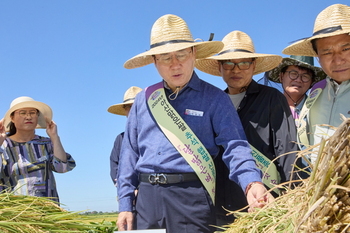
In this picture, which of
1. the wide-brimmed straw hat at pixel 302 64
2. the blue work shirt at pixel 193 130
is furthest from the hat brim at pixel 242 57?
the blue work shirt at pixel 193 130

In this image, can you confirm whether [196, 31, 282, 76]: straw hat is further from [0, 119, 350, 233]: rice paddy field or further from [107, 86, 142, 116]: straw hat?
[107, 86, 142, 116]: straw hat

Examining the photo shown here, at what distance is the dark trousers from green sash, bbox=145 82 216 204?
0.08 m

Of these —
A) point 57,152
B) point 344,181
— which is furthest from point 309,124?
point 57,152

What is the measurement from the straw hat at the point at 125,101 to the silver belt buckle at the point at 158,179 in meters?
3.70

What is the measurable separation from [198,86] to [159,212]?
0.99 metres

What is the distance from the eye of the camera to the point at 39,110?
18.7ft

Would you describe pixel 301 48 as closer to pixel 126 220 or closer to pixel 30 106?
pixel 126 220

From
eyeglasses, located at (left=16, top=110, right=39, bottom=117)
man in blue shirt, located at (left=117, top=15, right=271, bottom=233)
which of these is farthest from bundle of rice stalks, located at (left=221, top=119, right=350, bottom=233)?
eyeglasses, located at (left=16, top=110, right=39, bottom=117)

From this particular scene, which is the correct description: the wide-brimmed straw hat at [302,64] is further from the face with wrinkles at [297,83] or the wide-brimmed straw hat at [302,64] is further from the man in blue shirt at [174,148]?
the man in blue shirt at [174,148]

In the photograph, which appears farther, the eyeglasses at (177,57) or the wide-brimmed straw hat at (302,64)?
the wide-brimmed straw hat at (302,64)

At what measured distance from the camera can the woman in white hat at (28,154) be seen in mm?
5043

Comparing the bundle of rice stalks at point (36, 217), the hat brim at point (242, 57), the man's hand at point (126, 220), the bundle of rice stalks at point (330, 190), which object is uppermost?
the hat brim at point (242, 57)

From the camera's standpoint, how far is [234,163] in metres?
2.88

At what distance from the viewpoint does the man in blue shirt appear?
3.03 meters
